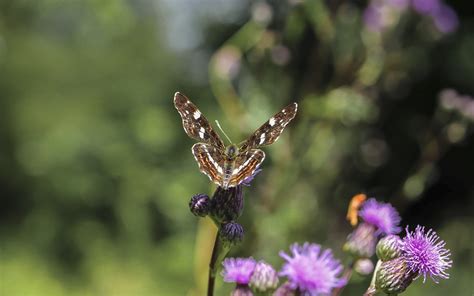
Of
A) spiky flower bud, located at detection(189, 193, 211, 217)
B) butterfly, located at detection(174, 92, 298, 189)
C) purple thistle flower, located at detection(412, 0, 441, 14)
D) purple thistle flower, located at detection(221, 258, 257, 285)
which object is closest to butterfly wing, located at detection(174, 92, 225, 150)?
butterfly, located at detection(174, 92, 298, 189)

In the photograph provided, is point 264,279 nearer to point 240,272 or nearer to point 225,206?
point 240,272

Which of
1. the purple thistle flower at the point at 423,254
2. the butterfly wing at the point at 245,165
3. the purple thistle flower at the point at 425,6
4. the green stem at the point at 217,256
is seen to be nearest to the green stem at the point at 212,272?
the green stem at the point at 217,256

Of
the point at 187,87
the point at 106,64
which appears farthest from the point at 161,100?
the point at 106,64

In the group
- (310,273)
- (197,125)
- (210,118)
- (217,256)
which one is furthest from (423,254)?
(210,118)

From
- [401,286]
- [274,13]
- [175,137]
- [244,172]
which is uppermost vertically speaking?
[175,137]

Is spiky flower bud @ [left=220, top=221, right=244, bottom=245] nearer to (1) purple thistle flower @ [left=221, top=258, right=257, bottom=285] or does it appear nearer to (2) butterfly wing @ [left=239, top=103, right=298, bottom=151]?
(1) purple thistle flower @ [left=221, top=258, right=257, bottom=285]

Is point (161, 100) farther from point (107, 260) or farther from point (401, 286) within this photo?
point (401, 286)

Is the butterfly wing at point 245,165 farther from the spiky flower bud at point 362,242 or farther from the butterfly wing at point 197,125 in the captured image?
the spiky flower bud at point 362,242
